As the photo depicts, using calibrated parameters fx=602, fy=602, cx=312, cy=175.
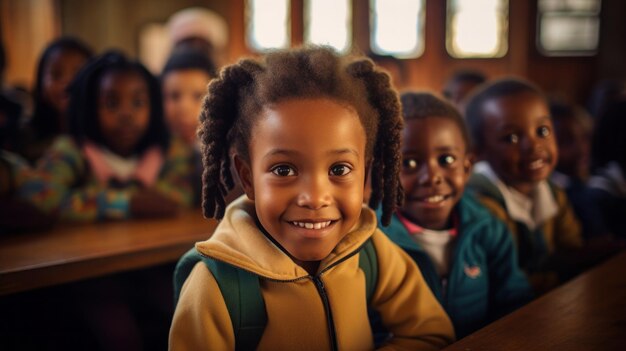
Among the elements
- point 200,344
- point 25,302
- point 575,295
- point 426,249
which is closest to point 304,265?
point 200,344

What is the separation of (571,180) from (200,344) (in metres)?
2.15

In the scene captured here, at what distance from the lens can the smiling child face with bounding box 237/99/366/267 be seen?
1004 millimetres

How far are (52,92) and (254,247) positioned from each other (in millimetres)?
2185

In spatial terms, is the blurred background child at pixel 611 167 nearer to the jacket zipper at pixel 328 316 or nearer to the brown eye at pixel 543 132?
the brown eye at pixel 543 132

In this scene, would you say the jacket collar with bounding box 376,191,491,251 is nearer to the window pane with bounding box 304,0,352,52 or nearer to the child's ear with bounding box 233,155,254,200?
the child's ear with bounding box 233,155,254,200

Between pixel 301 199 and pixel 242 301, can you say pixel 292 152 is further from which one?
pixel 242 301

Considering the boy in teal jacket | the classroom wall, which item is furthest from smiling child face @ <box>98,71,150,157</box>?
the classroom wall

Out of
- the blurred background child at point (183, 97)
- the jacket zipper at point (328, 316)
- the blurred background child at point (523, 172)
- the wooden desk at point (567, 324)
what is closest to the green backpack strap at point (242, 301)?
the jacket zipper at point (328, 316)

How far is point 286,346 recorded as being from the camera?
108cm

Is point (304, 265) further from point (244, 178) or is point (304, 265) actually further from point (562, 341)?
point (562, 341)

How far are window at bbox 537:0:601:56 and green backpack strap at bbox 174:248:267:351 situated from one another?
22.0ft

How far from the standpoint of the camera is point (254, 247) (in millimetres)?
1066

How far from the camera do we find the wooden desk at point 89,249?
4.84 feet

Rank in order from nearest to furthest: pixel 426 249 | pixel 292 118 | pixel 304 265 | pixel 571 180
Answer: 1. pixel 292 118
2. pixel 304 265
3. pixel 426 249
4. pixel 571 180
